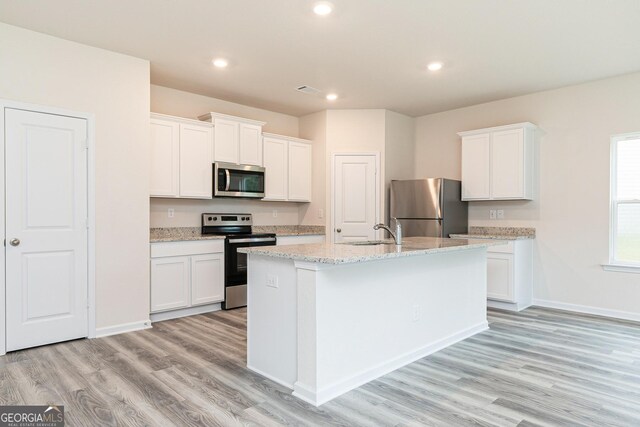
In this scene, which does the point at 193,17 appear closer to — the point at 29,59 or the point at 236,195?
the point at 29,59

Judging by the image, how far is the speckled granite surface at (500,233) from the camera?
5.07 m

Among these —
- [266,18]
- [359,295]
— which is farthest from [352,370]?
[266,18]

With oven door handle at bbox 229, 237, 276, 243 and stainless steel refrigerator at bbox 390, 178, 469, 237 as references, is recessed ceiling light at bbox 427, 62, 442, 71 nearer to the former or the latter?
stainless steel refrigerator at bbox 390, 178, 469, 237

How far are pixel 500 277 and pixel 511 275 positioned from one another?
14 cm

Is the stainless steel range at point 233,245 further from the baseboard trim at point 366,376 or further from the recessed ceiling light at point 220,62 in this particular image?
the baseboard trim at point 366,376

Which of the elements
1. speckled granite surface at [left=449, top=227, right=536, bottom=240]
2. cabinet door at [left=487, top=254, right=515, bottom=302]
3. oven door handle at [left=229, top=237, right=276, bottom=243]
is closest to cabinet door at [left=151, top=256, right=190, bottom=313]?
oven door handle at [left=229, top=237, right=276, bottom=243]

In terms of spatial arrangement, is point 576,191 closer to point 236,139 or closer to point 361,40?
point 361,40

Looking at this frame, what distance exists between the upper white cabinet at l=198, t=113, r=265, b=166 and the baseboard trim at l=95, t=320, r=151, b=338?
6.67 ft

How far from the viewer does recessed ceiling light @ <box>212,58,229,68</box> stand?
4066 millimetres

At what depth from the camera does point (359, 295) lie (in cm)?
278

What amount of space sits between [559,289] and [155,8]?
5.13 meters


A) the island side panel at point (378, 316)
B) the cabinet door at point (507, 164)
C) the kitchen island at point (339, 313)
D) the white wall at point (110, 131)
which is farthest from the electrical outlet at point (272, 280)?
the cabinet door at point (507, 164)

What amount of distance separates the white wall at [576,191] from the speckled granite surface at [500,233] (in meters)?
0.08

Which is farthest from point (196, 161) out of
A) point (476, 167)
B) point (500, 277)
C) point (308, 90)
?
point (500, 277)
